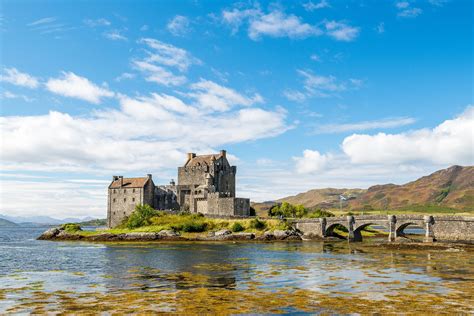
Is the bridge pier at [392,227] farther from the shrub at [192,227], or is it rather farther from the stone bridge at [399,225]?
the shrub at [192,227]

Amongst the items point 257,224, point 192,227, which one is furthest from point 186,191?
point 257,224

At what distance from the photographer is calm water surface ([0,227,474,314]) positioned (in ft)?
88.3

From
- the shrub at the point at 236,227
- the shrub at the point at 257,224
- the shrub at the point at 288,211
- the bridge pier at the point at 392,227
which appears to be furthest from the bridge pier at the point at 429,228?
the shrub at the point at 288,211

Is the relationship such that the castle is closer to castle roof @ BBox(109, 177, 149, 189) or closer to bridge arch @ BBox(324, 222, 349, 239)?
castle roof @ BBox(109, 177, 149, 189)

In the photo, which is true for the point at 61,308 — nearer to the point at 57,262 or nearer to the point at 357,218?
the point at 57,262

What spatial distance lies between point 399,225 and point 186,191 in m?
55.2

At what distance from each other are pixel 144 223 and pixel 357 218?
46635 mm

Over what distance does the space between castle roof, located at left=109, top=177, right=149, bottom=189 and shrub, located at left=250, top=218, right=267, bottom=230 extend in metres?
31.7

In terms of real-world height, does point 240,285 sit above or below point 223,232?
below

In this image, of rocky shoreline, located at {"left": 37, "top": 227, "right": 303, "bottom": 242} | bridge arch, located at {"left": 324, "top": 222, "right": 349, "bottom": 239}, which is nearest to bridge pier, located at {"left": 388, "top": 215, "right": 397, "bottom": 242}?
bridge arch, located at {"left": 324, "top": 222, "right": 349, "bottom": 239}

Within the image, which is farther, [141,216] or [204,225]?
[141,216]

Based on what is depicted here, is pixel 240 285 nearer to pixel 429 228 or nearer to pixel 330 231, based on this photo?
pixel 429 228

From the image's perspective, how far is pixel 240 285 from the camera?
3500 centimetres

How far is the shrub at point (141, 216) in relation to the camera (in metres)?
103
